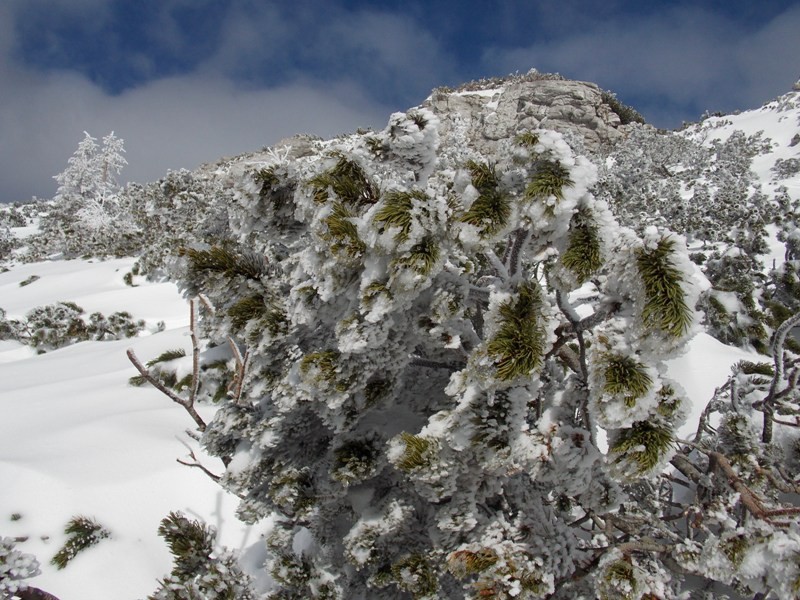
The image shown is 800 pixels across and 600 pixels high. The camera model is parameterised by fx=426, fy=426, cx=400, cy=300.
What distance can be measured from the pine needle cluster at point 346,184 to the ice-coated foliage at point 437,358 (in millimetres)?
11

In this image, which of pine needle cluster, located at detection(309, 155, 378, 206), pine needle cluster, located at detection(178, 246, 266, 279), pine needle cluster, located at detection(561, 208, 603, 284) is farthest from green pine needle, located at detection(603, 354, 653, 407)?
pine needle cluster, located at detection(178, 246, 266, 279)

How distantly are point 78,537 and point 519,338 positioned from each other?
4604mm

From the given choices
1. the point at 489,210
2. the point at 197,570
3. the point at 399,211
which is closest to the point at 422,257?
the point at 399,211

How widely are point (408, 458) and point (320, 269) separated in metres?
1.09

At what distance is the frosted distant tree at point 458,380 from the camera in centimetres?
168

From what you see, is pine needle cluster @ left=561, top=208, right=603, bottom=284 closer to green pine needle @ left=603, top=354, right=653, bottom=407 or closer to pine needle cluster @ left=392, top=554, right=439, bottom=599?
green pine needle @ left=603, top=354, right=653, bottom=407

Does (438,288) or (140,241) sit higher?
(140,241)

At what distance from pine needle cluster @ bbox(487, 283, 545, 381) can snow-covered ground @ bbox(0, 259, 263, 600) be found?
157 inches

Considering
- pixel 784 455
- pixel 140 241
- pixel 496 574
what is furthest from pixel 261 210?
pixel 140 241

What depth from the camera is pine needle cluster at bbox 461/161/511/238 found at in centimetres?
176

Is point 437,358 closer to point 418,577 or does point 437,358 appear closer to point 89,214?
point 418,577

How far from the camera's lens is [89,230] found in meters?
27.0

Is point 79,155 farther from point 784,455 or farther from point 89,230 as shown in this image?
point 784,455

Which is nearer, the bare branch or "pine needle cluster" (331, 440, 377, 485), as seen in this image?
the bare branch
